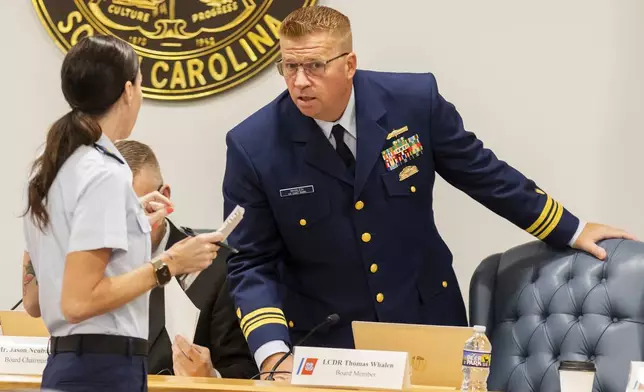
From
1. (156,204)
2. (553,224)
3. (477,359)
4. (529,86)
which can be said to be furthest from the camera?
(529,86)

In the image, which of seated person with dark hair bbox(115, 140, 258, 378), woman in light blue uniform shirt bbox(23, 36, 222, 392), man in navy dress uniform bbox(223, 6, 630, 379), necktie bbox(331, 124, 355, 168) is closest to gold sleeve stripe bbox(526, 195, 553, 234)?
man in navy dress uniform bbox(223, 6, 630, 379)

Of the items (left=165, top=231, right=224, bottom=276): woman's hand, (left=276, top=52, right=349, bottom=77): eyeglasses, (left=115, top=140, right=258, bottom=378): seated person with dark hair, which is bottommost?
(left=115, top=140, right=258, bottom=378): seated person with dark hair

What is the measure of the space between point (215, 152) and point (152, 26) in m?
0.54

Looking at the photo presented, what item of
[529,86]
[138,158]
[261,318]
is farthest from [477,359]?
[529,86]

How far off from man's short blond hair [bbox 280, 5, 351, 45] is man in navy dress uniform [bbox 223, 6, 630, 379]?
1cm

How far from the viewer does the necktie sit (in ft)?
10.4

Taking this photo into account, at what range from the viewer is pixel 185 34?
13.4 feet

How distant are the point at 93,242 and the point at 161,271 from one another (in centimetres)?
17

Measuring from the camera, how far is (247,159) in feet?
10.4

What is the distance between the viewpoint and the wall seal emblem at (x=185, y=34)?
159 inches

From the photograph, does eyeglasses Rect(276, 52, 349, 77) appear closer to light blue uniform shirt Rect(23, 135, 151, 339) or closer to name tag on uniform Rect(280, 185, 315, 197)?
name tag on uniform Rect(280, 185, 315, 197)

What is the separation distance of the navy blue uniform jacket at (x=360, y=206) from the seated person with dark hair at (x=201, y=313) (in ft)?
0.94

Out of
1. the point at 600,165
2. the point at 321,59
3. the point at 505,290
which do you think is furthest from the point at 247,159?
the point at 600,165

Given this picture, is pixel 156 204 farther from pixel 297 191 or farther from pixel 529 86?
pixel 529 86
